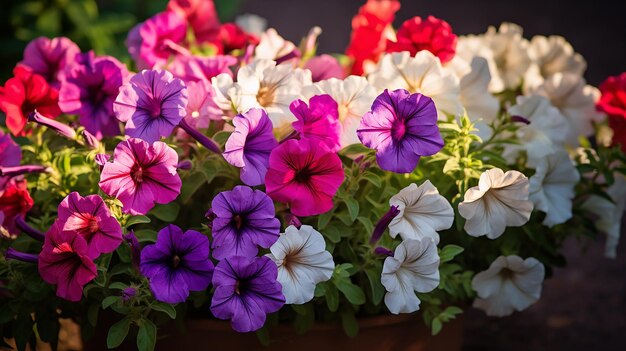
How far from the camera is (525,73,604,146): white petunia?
149cm

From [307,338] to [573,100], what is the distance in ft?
2.34

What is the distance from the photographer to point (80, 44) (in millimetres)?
2693

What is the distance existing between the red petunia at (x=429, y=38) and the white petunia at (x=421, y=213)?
1.01 ft

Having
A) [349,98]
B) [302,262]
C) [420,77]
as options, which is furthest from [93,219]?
[420,77]

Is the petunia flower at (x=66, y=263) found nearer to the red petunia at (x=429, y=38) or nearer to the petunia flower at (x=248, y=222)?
the petunia flower at (x=248, y=222)

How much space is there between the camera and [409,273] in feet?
3.51

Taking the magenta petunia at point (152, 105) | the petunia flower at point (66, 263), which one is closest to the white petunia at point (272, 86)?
the magenta petunia at point (152, 105)

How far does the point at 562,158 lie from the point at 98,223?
0.72 meters

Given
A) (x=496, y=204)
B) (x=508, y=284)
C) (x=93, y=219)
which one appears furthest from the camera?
(x=508, y=284)

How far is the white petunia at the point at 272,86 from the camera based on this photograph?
112 centimetres

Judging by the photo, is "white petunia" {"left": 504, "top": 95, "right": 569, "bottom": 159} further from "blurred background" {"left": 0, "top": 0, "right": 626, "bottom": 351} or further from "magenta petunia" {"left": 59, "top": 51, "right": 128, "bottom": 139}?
"magenta petunia" {"left": 59, "top": 51, "right": 128, "bottom": 139}

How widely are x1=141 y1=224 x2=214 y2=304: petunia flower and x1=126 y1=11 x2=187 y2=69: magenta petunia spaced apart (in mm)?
417

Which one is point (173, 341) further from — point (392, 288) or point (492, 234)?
point (492, 234)

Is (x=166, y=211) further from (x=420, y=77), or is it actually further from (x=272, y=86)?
(x=420, y=77)
